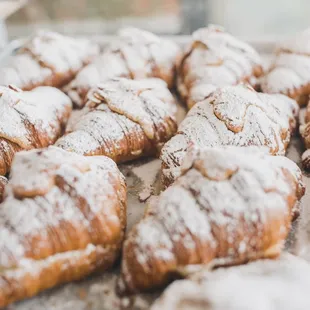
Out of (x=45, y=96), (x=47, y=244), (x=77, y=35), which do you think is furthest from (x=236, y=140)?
(x=77, y=35)

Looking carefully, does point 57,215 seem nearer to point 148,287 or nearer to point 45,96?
point 148,287

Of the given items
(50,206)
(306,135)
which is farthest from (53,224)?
(306,135)

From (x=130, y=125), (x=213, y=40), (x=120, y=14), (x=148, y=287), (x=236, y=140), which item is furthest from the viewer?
(x=120, y=14)

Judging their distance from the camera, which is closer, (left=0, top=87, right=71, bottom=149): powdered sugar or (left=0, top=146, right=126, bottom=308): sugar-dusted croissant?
(left=0, top=146, right=126, bottom=308): sugar-dusted croissant

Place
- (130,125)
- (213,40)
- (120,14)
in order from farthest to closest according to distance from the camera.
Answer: (120,14) < (213,40) < (130,125)

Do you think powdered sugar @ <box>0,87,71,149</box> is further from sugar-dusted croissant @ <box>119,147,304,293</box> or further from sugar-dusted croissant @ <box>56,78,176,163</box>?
sugar-dusted croissant @ <box>119,147,304,293</box>

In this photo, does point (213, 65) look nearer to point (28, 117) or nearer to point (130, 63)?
point (130, 63)

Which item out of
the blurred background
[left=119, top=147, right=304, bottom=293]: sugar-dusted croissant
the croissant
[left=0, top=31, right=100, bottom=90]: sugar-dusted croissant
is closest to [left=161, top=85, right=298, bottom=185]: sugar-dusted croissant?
[left=119, top=147, right=304, bottom=293]: sugar-dusted croissant
